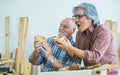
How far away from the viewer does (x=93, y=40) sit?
4.38 feet

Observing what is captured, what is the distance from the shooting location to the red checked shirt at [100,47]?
1218 millimetres

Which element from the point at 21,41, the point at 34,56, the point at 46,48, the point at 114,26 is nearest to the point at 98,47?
the point at 46,48

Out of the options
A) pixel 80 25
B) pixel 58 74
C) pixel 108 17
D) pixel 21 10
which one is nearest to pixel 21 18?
pixel 21 10

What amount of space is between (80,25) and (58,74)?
1.58 ft

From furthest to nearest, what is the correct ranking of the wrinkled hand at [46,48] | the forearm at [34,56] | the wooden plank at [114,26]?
the wooden plank at [114,26], the forearm at [34,56], the wrinkled hand at [46,48]

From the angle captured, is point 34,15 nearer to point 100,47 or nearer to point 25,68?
point 25,68

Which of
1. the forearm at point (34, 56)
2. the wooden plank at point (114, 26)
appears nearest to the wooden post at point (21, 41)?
the forearm at point (34, 56)

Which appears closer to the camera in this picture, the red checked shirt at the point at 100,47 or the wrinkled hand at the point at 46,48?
the red checked shirt at the point at 100,47

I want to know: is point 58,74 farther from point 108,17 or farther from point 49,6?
point 108,17

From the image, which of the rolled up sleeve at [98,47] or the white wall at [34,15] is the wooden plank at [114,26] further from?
the rolled up sleeve at [98,47]

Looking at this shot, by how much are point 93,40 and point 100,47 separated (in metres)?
0.10

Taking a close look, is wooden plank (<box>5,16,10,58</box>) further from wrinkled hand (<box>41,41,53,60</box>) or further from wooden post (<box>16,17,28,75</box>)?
wrinkled hand (<box>41,41,53,60</box>)

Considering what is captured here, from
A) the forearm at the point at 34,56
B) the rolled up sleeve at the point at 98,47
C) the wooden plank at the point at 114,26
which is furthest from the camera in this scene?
the wooden plank at the point at 114,26

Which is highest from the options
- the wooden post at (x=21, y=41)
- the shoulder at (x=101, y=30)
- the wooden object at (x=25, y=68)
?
the shoulder at (x=101, y=30)
